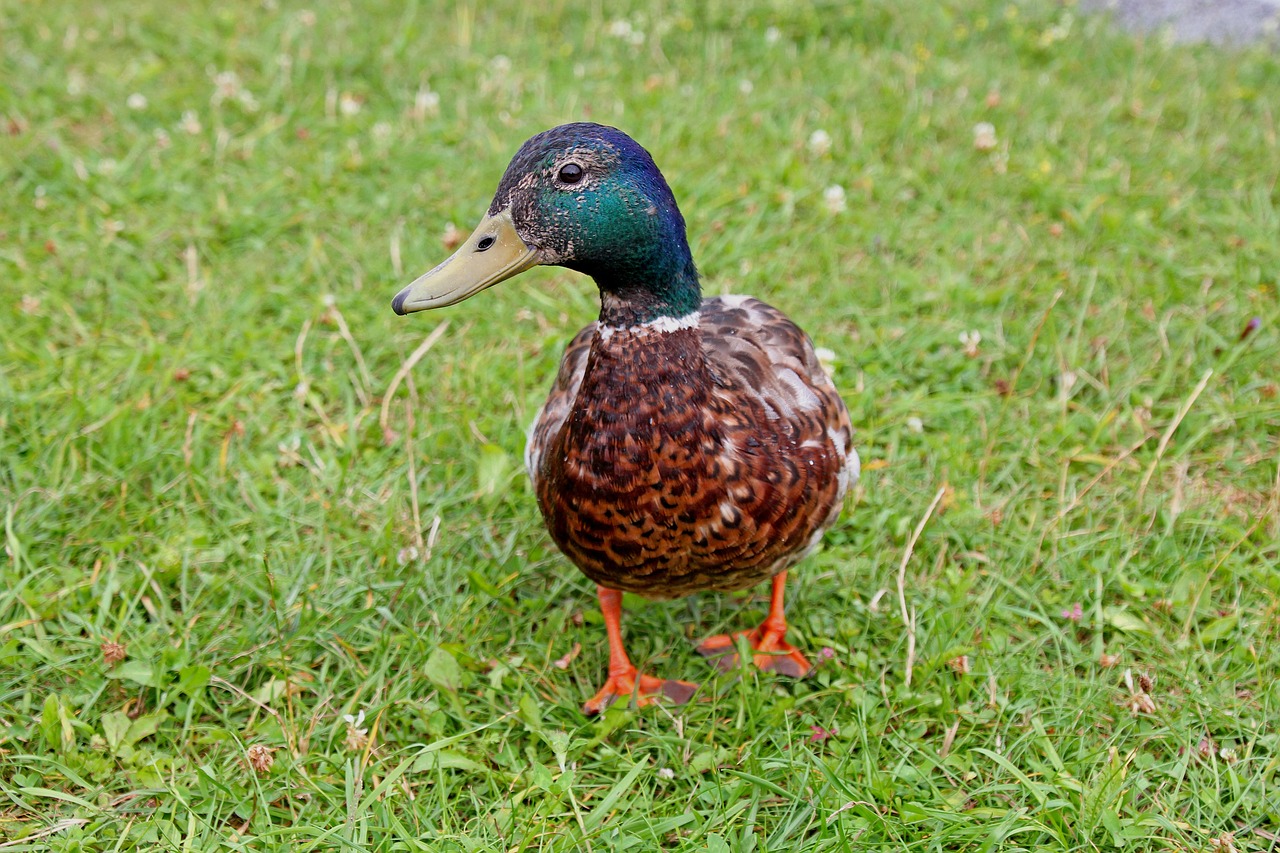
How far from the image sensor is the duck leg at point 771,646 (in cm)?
243

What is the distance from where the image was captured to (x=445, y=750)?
2.25 meters

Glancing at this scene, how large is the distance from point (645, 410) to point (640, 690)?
85 cm

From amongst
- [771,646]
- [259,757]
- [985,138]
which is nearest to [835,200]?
[985,138]

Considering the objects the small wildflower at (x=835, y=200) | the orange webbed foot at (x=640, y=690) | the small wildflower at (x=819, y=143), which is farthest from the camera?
the small wildflower at (x=819, y=143)

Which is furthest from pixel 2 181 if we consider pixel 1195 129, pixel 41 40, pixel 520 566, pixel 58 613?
pixel 1195 129

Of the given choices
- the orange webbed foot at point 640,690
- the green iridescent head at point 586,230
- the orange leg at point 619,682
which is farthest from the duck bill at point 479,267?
the orange webbed foot at point 640,690

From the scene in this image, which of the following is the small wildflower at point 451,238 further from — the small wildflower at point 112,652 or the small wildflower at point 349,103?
the small wildflower at point 112,652

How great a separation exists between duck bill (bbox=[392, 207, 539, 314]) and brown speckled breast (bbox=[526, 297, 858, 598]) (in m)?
0.22

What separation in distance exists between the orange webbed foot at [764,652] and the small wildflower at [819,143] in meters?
2.25

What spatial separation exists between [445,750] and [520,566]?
566 millimetres

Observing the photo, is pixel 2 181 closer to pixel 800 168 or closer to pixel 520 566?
pixel 520 566

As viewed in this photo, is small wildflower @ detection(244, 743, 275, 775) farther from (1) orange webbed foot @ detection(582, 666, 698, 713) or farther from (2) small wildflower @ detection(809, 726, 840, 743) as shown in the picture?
(2) small wildflower @ detection(809, 726, 840, 743)

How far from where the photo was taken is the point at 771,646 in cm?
250

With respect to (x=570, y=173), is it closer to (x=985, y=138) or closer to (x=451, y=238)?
(x=451, y=238)
